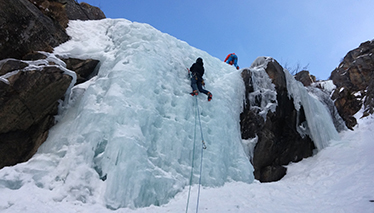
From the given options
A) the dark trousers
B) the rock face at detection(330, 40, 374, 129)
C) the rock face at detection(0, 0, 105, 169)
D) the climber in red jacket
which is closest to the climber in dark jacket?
the dark trousers

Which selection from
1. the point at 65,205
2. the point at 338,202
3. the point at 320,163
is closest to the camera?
the point at 65,205

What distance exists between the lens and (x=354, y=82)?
2280 centimetres

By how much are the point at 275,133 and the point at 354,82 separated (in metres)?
18.5

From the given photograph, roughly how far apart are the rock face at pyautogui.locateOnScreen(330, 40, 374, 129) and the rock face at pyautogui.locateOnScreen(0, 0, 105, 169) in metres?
16.8

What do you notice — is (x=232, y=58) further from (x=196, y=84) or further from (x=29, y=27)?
(x=29, y=27)

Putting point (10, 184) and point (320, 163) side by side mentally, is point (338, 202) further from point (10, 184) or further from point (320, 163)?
point (10, 184)

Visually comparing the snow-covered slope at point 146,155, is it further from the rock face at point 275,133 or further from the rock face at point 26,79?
the rock face at point 275,133

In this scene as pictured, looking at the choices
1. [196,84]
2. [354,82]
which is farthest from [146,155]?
[354,82]

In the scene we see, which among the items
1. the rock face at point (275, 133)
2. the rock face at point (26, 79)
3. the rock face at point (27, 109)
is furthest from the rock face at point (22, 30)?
the rock face at point (275, 133)

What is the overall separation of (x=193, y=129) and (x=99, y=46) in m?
4.30

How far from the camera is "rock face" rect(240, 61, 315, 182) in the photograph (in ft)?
29.7

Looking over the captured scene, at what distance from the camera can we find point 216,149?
20.8 ft

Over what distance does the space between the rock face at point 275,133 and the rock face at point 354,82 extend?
7.23 metres

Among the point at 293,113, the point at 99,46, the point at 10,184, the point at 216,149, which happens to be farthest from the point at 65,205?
the point at 293,113
